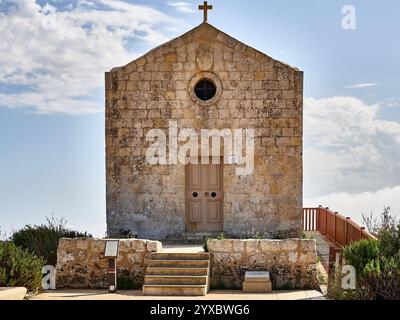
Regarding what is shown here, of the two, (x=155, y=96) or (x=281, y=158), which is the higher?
(x=155, y=96)

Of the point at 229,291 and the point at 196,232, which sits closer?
the point at 229,291

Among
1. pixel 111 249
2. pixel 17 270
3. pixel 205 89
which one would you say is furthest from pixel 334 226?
pixel 17 270

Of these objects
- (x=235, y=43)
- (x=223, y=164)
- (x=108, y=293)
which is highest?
(x=235, y=43)

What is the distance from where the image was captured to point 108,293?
12344 mm

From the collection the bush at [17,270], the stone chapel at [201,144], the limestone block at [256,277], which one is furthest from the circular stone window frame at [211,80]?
the bush at [17,270]

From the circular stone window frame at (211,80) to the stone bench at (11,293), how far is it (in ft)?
24.6

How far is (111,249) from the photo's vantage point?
1277 cm

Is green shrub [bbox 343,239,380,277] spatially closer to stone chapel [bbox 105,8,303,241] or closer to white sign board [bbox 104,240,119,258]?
stone chapel [bbox 105,8,303,241]

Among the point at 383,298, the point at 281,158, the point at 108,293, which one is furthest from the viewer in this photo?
the point at 281,158

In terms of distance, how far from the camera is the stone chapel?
16.0 metres

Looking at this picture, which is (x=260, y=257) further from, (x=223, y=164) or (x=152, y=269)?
(x=223, y=164)

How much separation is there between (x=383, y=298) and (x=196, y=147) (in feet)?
23.5

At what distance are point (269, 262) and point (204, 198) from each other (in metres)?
3.81
